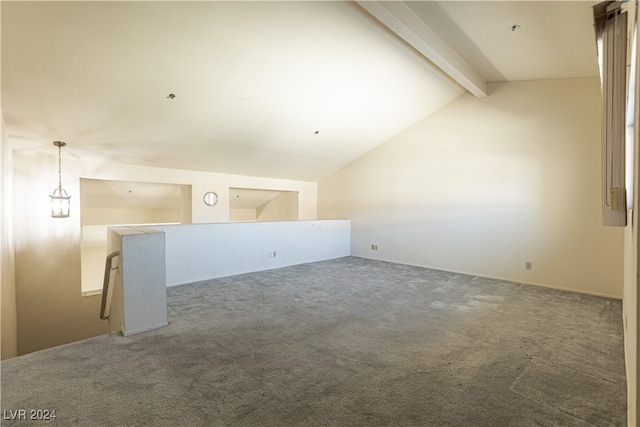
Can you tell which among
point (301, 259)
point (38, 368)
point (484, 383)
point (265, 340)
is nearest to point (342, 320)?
point (265, 340)

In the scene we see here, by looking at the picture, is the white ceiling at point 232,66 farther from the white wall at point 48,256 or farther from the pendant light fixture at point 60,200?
the white wall at point 48,256

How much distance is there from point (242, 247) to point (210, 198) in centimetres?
159

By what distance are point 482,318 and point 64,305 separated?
5945mm

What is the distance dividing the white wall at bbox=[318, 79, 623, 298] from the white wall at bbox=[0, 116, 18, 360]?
577 centimetres

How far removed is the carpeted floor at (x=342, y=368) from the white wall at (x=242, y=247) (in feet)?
3.93

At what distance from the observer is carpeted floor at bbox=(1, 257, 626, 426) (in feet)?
5.52

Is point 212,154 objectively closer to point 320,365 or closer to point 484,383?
point 320,365

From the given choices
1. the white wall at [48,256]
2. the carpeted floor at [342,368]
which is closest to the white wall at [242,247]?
the carpeted floor at [342,368]

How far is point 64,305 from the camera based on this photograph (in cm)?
459

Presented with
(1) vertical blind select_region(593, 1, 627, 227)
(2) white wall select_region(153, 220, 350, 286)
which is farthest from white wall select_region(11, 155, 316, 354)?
(1) vertical blind select_region(593, 1, 627, 227)

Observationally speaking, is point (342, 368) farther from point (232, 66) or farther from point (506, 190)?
point (506, 190)

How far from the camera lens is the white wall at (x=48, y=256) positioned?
166 inches

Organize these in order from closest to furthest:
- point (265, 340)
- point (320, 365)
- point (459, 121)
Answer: point (320, 365) < point (265, 340) < point (459, 121)

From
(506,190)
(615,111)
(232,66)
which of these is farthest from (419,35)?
(506,190)
